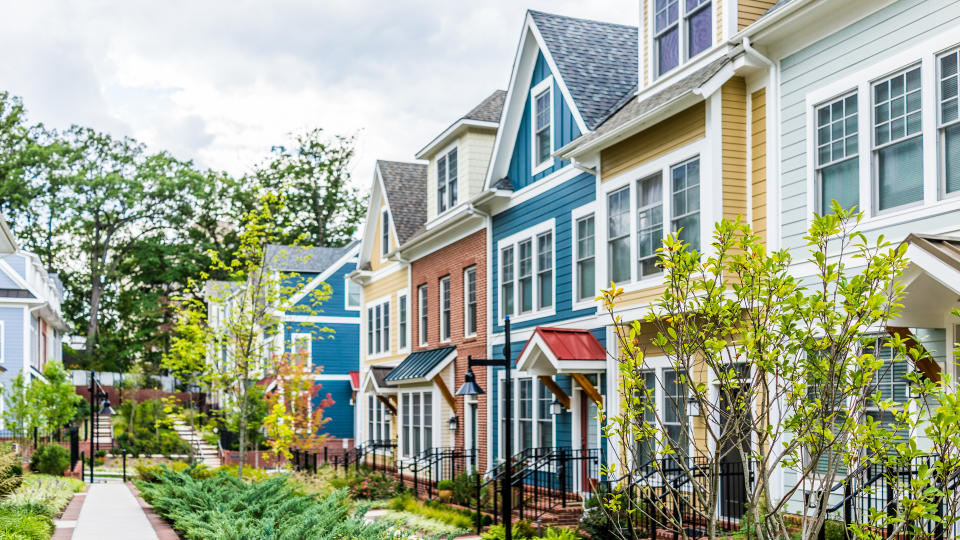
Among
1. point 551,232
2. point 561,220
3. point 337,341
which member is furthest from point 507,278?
point 337,341

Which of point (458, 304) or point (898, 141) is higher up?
point (898, 141)

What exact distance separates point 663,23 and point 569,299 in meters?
5.77

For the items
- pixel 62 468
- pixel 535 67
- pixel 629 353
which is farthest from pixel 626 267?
pixel 62 468

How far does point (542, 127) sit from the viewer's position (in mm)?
21125

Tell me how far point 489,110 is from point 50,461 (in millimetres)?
17181

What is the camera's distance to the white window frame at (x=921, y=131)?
36.0 feet

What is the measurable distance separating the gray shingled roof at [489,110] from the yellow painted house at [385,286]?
5263mm

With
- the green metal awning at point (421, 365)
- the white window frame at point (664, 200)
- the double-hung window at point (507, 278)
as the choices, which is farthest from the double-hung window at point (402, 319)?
the white window frame at point (664, 200)

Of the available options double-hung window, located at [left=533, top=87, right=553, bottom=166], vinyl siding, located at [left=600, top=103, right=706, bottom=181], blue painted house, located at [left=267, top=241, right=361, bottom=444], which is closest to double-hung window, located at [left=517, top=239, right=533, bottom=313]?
double-hung window, located at [left=533, top=87, right=553, bottom=166]

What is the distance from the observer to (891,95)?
11.8 meters

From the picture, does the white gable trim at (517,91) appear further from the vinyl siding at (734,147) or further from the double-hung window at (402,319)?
the double-hung window at (402,319)

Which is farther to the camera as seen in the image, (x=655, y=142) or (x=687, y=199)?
(x=655, y=142)

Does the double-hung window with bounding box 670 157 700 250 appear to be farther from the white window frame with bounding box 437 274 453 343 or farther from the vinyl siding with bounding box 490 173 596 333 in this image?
the white window frame with bounding box 437 274 453 343

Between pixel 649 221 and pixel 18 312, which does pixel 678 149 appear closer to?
pixel 649 221
